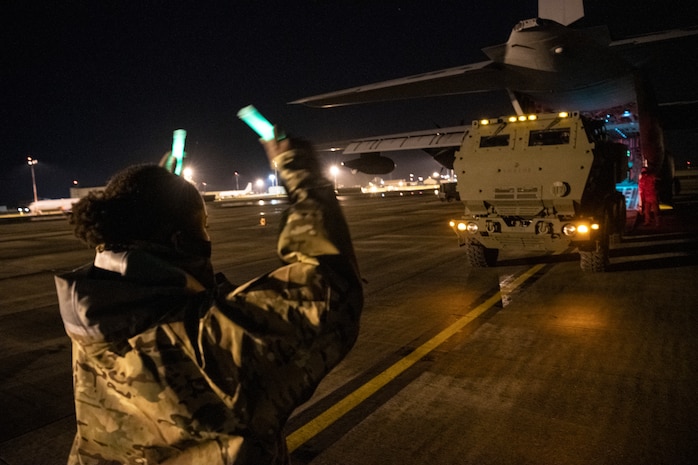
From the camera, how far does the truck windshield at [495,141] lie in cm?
941

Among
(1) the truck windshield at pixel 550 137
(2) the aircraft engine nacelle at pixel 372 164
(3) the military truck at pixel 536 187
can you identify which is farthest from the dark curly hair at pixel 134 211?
(2) the aircraft engine nacelle at pixel 372 164

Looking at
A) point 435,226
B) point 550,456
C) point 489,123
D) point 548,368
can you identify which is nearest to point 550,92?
point 435,226

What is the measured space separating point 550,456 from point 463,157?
22.9 feet

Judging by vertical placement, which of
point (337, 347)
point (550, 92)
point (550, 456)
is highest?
point (550, 92)

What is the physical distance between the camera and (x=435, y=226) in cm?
1844

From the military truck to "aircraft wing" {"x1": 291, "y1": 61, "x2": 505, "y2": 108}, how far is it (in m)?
7.98

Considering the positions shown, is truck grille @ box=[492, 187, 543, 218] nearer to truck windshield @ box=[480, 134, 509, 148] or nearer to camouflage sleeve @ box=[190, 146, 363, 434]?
truck windshield @ box=[480, 134, 509, 148]

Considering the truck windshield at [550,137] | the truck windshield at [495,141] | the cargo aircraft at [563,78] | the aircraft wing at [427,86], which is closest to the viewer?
the truck windshield at [550,137]

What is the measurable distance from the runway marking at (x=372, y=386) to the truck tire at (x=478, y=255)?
2672 millimetres

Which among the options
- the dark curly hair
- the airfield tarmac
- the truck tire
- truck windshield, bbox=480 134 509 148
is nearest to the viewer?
the dark curly hair

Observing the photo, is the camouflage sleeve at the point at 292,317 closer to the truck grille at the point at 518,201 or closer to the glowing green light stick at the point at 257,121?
the glowing green light stick at the point at 257,121

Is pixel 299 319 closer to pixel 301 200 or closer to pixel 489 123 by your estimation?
pixel 301 200

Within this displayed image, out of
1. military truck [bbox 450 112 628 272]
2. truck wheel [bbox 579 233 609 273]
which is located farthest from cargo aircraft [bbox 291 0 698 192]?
truck wheel [bbox 579 233 609 273]

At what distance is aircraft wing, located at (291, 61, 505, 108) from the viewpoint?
17047 millimetres
